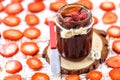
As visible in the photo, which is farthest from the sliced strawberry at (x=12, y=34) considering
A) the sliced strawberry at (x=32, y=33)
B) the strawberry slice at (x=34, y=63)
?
the strawberry slice at (x=34, y=63)

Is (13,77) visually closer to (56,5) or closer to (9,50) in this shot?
(9,50)

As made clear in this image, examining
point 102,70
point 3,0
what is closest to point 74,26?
point 102,70

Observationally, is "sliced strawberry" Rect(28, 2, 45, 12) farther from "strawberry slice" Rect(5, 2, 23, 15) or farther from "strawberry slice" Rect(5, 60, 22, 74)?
"strawberry slice" Rect(5, 60, 22, 74)

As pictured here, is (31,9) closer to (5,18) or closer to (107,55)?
(5,18)

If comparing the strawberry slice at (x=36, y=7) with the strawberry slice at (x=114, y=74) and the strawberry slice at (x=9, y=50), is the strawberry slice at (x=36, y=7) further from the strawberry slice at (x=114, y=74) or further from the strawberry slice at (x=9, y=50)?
the strawberry slice at (x=114, y=74)

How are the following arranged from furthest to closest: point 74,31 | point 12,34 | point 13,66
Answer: point 12,34, point 13,66, point 74,31

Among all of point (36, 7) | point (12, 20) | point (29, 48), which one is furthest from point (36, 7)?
point (29, 48)
